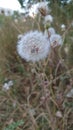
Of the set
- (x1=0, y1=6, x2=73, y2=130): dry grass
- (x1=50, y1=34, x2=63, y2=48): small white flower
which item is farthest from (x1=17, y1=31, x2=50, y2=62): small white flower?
(x1=0, y1=6, x2=73, y2=130): dry grass

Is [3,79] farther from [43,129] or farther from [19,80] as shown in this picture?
[43,129]

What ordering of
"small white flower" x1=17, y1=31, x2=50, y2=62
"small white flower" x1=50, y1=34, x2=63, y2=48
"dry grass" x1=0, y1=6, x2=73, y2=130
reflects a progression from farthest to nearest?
"dry grass" x1=0, y1=6, x2=73, y2=130
"small white flower" x1=50, y1=34, x2=63, y2=48
"small white flower" x1=17, y1=31, x2=50, y2=62

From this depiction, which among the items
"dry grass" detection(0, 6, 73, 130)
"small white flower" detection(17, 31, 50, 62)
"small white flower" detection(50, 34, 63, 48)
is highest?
"small white flower" detection(17, 31, 50, 62)

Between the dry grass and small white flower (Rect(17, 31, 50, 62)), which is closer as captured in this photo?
small white flower (Rect(17, 31, 50, 62))

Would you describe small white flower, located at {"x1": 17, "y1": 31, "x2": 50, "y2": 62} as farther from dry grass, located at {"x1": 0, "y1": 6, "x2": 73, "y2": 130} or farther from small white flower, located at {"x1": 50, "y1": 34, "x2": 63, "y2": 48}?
dry grass, located at {"x1": 0, "y1": 6, "x2": 73, "y2": 130}

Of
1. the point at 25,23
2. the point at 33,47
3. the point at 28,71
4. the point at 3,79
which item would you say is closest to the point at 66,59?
the point at 28,71

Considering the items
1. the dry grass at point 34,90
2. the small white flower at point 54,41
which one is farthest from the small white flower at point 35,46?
the dry grass at point 34,90

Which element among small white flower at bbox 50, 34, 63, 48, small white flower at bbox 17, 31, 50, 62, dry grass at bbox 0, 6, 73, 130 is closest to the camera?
small white flower at bbox 17, 31, 50, 62

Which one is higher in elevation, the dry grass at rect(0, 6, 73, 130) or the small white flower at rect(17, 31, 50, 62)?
the small white flower at rect(17, 31, 50, 62)
